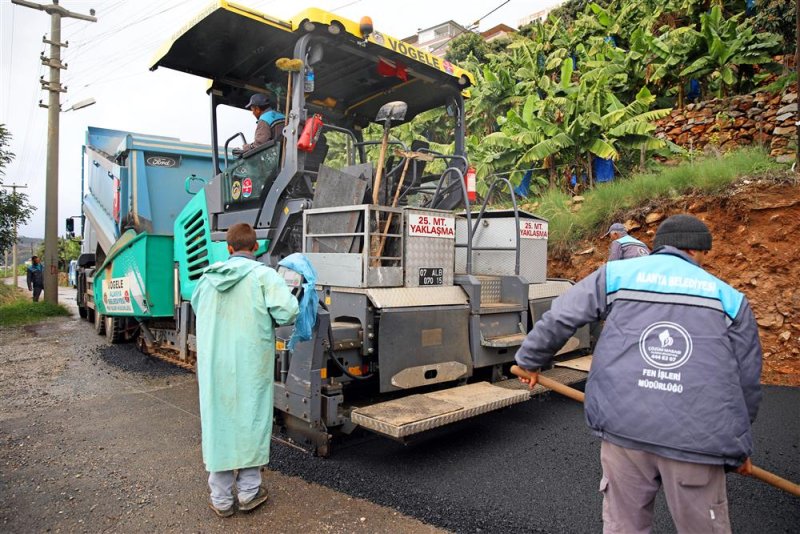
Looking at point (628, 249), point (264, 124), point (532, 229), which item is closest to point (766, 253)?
point (628, 249)

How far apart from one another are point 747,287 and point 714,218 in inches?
37.2

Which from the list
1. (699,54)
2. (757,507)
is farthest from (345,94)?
(699,54)

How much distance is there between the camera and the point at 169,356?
7.02m

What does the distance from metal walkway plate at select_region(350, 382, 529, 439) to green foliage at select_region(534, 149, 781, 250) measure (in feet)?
15.0

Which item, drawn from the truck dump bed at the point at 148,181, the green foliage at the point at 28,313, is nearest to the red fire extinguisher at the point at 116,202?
the truck dump bed at the point at 148,181

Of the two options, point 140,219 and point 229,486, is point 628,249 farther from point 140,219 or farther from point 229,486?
point 140,219

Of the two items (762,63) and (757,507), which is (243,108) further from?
(762,63)

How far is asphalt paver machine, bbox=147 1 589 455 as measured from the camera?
140 inches

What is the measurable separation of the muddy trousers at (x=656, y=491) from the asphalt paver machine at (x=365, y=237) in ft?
4.26

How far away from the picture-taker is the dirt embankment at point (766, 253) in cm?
585

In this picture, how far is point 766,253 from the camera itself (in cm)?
621

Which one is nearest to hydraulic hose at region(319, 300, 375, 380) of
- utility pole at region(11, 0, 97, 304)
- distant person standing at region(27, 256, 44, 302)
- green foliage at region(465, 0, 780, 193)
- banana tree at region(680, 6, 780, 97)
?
green foliage at region(465, 0, 780, 193)

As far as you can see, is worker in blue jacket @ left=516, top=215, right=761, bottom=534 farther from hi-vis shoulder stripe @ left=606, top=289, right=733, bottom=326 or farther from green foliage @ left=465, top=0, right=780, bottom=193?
green foliage @ left=465, top=0, right=780, bottom=193

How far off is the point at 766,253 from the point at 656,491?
5.52 metres
